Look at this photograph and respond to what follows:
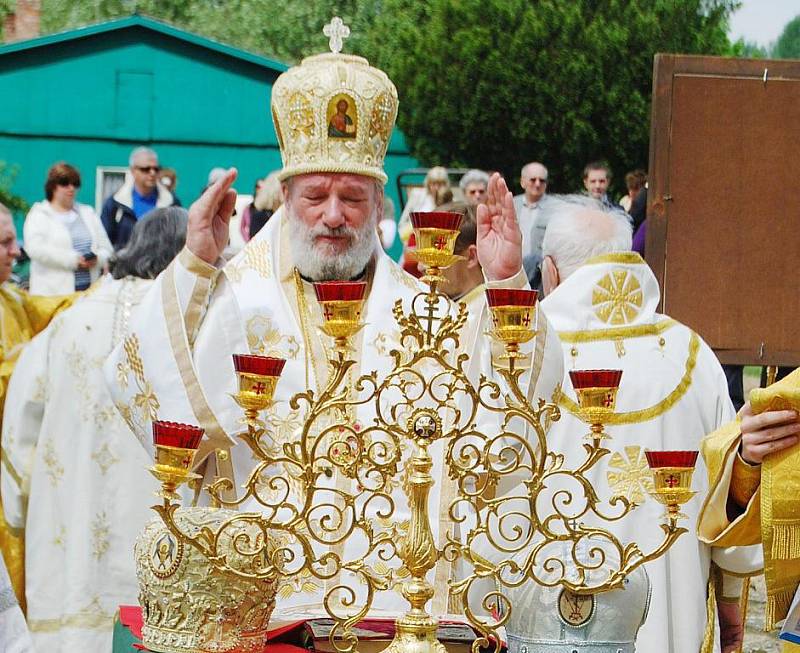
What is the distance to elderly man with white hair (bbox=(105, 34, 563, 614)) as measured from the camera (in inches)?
162

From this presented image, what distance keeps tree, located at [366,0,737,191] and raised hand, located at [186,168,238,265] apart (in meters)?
21.8

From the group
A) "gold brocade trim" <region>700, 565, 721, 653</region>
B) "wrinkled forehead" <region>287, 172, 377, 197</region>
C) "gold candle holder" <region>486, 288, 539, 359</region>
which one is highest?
"wrinkled forehead" <region>287, 172, 377, 197</region>

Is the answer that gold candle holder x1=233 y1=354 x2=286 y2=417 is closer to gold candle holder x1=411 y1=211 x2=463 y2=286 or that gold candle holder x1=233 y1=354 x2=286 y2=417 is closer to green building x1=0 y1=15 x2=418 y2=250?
gold candle holder x1=411 y1=211 x2=463 y2=286

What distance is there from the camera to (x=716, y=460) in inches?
138

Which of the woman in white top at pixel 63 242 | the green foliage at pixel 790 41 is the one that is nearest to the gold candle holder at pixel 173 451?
the woman in white top at pixel 63 242

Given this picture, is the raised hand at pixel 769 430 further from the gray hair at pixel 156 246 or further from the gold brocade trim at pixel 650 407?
the gray hair at pixel 156 246

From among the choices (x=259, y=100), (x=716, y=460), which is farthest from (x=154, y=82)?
(x=716, y=460)

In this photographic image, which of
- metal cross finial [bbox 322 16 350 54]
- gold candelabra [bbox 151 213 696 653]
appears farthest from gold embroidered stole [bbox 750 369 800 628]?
metal cross finial [bbox 322 16 350 54]

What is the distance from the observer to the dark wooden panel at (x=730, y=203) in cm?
534

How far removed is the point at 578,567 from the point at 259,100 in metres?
21.5

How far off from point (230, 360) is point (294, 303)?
0.45m

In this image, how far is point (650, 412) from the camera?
16.1ft

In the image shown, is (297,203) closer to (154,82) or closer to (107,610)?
(107,610)

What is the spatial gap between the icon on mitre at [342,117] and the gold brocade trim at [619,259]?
93 cm
